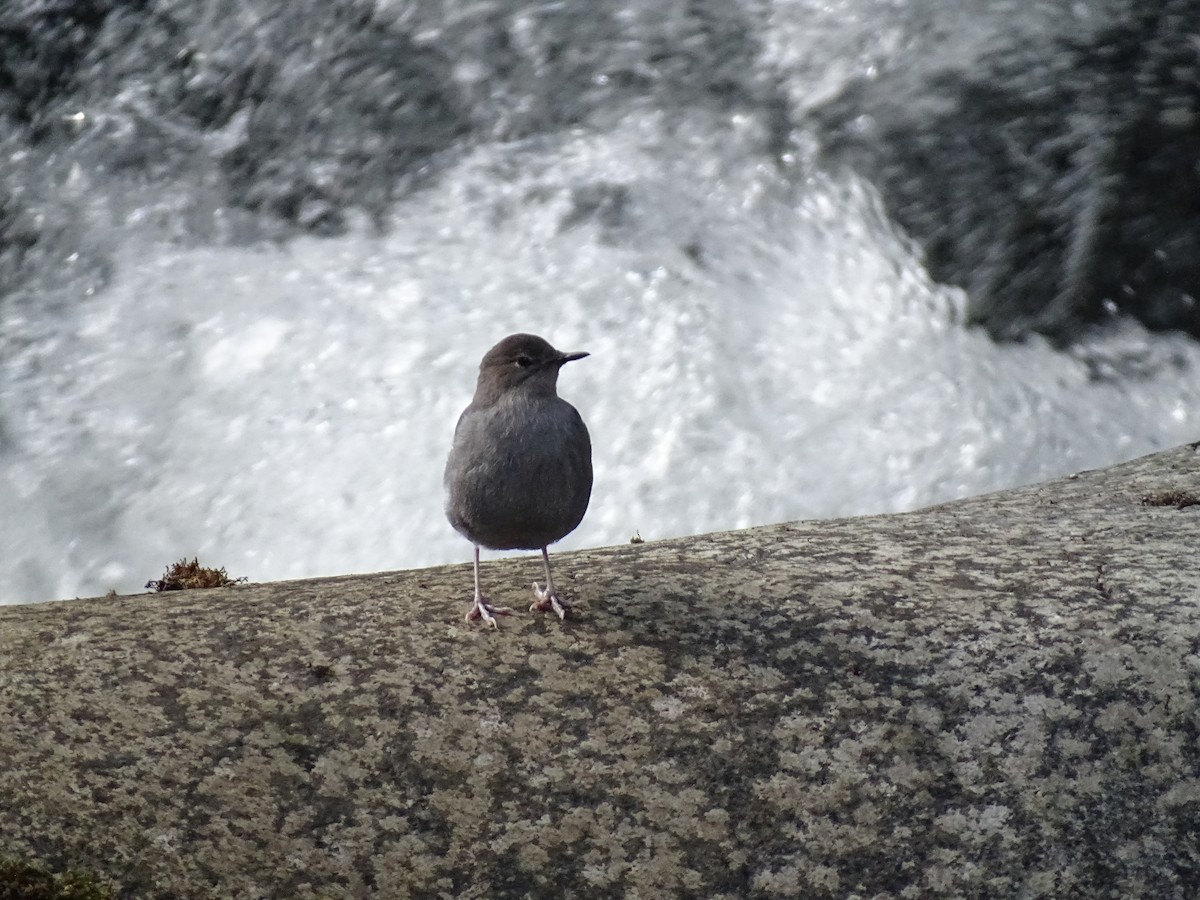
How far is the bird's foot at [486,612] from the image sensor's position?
4250 millimetres

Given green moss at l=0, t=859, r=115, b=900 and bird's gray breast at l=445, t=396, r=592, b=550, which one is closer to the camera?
green moss at l=0, t=859, r=115, b=900

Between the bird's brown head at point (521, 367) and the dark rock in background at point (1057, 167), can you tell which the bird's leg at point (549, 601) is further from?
the dark rock in background at point (1057, 167)

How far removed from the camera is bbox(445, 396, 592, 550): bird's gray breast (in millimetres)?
4488

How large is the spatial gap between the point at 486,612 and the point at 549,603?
0.23m

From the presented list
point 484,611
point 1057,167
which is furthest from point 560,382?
point 484,611

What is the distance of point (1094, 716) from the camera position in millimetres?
3822

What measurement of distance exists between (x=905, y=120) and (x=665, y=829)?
9.90m

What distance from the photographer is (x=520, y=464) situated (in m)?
4.49

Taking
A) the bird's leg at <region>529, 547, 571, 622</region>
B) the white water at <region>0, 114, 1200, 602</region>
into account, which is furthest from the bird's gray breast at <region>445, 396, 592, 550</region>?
the white water at <region>0, 114, 1200, 602</region>

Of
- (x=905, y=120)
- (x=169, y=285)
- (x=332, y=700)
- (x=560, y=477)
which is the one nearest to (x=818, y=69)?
(x=905, y=120)

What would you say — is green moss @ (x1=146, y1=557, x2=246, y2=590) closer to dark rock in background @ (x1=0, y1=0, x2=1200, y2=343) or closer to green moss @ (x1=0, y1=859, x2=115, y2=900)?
green moss @ (x1=0, y1=859, x2=115, y2=900)

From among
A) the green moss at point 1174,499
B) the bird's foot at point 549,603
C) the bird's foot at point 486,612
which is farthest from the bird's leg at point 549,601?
the green moss at point 1174,499

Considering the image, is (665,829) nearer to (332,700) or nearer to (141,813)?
(332,700)

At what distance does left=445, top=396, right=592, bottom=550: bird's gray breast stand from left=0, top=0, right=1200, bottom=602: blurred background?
5.59m
